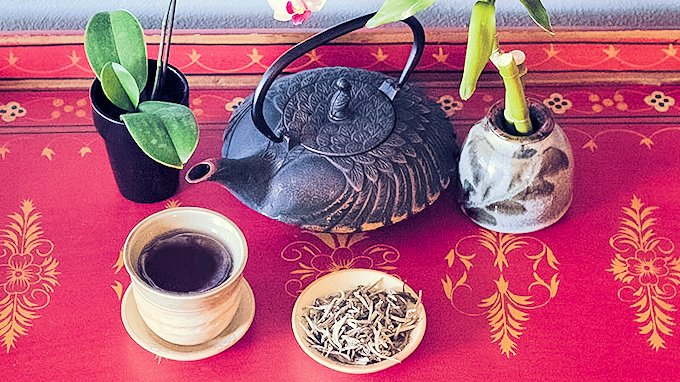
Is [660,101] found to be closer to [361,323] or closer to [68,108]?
[361,323]

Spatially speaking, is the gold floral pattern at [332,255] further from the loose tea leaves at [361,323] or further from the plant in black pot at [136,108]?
the plant in black pot at [136,108]

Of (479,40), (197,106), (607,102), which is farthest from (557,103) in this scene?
(197,106)

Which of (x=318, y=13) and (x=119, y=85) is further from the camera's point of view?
(x=318, y=13)

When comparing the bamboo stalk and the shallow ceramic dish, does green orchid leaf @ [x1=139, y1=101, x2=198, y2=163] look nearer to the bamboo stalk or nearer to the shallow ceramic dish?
the shallow ceramic dish

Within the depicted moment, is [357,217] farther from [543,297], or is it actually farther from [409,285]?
[543,297]

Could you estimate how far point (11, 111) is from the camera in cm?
108

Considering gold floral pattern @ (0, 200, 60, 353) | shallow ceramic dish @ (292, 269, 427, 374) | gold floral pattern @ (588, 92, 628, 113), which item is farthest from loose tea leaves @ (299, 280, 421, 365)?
gold floral pattern @ (588, 92, 628, 113)

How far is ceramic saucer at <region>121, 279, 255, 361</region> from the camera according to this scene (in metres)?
0.87

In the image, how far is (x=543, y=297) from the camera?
3.09ft

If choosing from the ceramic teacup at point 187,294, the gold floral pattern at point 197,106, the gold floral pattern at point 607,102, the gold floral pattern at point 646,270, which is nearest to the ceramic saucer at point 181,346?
the ceramic teacup at point 187,294

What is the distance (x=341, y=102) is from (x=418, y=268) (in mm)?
187

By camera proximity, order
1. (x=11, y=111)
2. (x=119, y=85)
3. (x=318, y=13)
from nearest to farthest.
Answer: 1. (x=119, y=85)
2. (x=11, y=111)
3. (x=318, y=13)

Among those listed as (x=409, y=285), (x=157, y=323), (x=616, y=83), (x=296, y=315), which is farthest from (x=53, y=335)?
(x=616, y=83)

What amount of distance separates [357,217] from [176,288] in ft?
0.63
